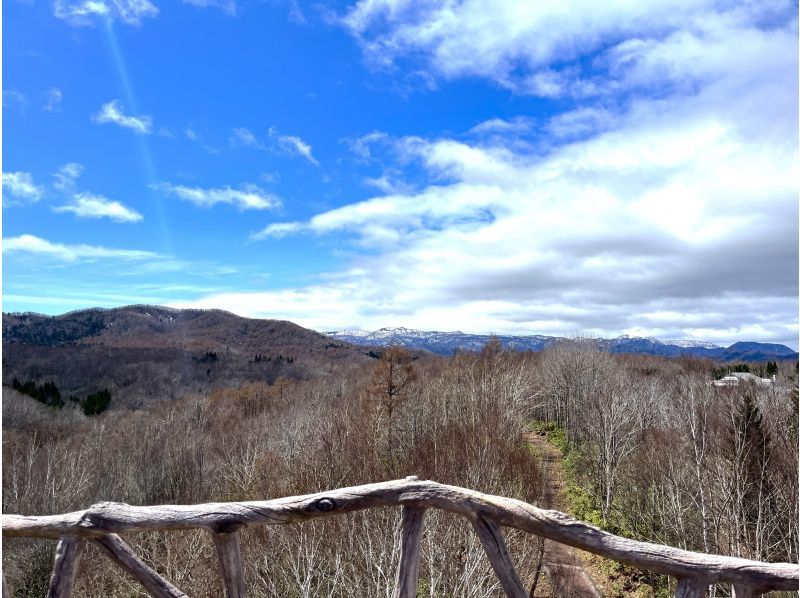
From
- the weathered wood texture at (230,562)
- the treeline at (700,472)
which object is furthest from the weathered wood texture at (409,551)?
the treeline at (700,472)

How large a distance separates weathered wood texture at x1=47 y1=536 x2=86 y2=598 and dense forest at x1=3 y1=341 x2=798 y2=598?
36.1 feet

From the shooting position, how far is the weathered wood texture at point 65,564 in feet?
9.00

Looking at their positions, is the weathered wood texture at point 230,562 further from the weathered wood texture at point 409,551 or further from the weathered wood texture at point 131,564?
the weathered wood texture at point 409,551

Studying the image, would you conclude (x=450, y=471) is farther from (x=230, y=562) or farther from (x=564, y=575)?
(x=230, y=562)

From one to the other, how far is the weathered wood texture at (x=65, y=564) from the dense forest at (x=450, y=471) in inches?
434

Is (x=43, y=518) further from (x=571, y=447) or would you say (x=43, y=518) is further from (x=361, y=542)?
(x=571, y=447)

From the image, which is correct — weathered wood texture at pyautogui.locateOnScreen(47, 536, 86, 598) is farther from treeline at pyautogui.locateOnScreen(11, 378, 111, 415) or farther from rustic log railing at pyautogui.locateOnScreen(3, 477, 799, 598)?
treeline at pyautogui.locateOnScreen(11, 378, 111, 415)

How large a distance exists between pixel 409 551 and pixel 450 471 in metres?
19.9

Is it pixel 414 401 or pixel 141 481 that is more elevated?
pixel 414 401

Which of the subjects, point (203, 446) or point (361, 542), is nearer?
point (361, 542)

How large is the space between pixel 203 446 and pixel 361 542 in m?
32.3

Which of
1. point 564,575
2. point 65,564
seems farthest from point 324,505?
point 564,575

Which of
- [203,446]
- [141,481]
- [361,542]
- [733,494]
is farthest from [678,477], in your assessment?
[203,446]

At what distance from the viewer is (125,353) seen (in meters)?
154
